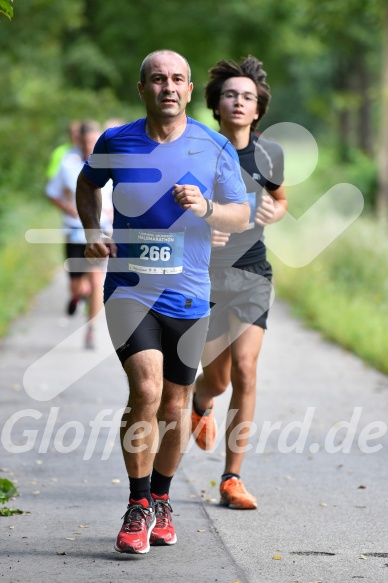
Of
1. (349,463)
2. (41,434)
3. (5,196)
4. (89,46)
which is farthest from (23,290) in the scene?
(89,46)

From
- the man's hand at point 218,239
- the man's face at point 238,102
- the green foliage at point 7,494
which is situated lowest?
the green foliage at point 7,494

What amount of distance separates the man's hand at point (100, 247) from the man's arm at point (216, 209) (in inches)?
15.2

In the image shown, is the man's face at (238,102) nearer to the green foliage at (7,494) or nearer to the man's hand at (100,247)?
the man's hand at (100,247)

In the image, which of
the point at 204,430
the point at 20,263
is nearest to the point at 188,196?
the point at 204,430

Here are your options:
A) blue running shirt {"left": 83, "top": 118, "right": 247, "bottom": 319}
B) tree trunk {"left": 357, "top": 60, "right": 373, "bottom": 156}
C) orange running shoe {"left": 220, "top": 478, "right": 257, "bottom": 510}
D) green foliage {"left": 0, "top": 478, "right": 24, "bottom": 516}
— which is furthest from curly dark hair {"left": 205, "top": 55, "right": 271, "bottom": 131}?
tree trunk {"left": 357, "top": 60, "right": 373, "bottom": 156}

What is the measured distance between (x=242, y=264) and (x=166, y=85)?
1.59 m

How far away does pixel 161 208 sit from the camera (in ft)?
16.9

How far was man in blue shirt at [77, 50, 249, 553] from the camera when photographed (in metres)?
5.13

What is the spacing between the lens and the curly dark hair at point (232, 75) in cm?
655

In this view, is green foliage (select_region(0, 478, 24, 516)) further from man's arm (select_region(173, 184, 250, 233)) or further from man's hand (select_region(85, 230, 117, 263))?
man's arm (select_region(173, 184, 250, 233))

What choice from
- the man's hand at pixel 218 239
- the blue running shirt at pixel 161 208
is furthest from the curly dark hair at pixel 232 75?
the blue running shirt at pixel 161 208

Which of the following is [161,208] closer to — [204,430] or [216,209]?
[216,209]

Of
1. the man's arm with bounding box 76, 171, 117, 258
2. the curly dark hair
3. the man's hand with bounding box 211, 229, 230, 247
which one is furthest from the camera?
the curly dark hair

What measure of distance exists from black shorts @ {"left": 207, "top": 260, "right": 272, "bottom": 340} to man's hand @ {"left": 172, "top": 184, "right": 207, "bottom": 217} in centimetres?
156
